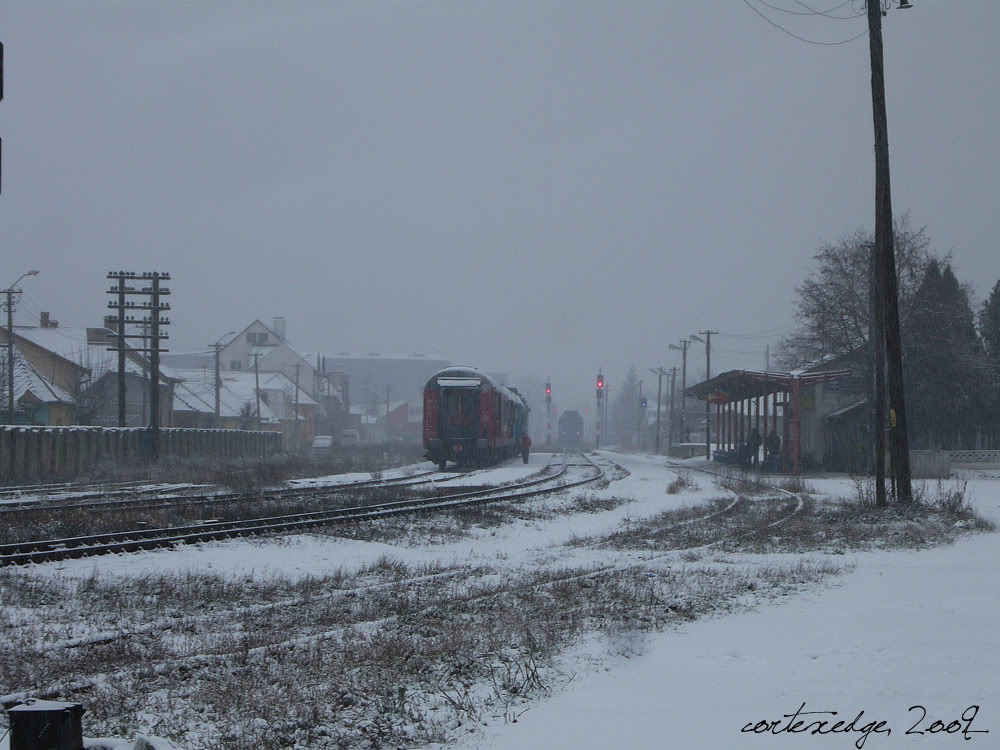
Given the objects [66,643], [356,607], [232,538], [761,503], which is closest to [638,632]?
[356,607]

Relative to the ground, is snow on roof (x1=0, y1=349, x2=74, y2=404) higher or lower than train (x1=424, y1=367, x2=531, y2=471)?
higher

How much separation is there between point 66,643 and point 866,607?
6.22 m

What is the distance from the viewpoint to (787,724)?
497cm

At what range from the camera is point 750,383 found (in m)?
36.7

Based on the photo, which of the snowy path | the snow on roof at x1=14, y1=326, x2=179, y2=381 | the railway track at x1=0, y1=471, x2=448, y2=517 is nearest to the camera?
the snowy path

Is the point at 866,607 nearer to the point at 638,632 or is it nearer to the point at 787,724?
the point at 638,632

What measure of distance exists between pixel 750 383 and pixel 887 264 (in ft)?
62.5

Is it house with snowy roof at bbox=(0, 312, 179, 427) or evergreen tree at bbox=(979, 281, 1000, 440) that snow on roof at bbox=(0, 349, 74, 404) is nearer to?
house with snowy roof at bbox=(0, 312, 179, 427)

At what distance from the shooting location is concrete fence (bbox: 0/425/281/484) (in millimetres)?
31125

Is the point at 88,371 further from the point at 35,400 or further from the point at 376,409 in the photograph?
the point at 376,409

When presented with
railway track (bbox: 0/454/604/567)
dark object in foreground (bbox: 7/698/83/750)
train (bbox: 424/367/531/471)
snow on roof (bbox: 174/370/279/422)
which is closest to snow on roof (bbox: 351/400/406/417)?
snow on roof (bbox: 174/370/279/422)

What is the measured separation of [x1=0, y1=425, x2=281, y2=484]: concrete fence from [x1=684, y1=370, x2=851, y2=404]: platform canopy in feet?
76.5

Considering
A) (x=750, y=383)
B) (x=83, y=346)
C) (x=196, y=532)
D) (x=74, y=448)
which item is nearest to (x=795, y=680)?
(x=196, y=532)

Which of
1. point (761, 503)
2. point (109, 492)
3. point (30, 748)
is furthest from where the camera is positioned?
point (109, 492)
